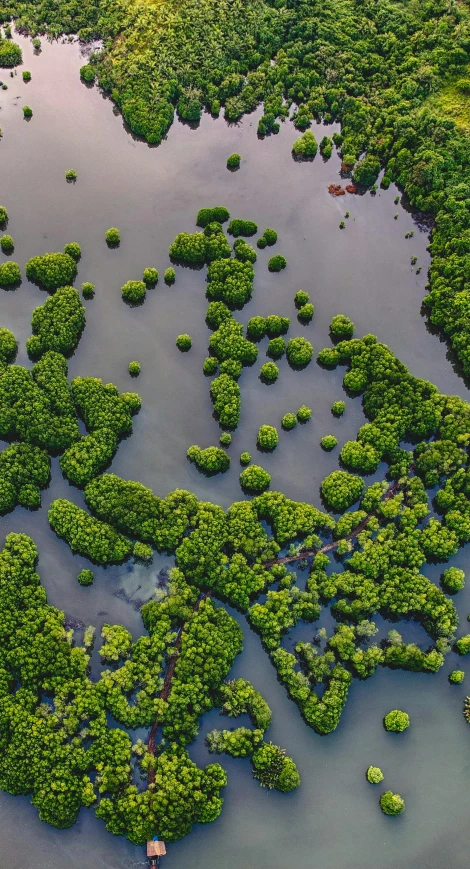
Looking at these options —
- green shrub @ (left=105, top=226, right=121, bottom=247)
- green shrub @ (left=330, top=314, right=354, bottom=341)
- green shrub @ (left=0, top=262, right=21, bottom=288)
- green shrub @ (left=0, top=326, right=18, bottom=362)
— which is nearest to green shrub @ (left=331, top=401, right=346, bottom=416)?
green shrub @ (left=330, top=314, right=354, bottom=341)

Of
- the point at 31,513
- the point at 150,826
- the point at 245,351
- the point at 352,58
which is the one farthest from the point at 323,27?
the point at 150,826

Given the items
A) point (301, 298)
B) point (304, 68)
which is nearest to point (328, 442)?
point (301, 298)

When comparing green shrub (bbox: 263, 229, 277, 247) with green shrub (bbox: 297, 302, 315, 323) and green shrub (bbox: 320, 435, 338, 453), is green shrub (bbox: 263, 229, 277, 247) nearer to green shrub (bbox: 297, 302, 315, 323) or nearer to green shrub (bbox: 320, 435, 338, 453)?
green shrub (bbox: 297, 302, 315, 323)

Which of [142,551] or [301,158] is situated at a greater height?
[301,158]

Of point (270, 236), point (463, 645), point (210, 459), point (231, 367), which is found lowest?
point (463, 645)

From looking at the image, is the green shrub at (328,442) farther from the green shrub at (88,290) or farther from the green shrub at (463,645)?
the green shrub at (88,290)

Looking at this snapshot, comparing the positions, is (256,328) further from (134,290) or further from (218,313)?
(134,290)

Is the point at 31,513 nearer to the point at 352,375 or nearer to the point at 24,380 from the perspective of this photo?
the point at 24,380
